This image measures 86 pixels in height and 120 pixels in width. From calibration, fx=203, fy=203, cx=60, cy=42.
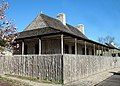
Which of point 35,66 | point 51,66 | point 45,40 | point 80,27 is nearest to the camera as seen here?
point 51,66

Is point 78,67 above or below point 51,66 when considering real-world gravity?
below

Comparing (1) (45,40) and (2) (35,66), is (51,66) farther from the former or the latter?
(1) (45,40)

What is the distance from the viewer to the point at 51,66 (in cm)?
1405

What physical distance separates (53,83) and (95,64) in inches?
357

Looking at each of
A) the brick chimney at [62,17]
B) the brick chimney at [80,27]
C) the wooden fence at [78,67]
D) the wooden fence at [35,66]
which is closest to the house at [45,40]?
the brick chimney at [62,17]

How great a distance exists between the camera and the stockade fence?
13.5 meters

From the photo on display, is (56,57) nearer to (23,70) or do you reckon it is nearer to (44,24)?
(23,70)

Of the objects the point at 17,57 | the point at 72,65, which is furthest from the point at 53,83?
the point at 17,57

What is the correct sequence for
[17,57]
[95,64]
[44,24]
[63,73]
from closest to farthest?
[63,73]
[17,57]
[95,64]
[44,24]

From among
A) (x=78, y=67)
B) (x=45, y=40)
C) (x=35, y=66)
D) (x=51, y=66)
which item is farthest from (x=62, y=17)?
(x=51, y=66)

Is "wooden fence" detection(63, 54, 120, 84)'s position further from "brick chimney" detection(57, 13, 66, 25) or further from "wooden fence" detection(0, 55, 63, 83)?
"brick chimney" detection(57, 13, 66, 25)

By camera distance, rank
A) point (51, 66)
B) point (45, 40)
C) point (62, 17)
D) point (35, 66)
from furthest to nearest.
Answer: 1. point (62, 17)
2. point (45, 40)
3. point (35, 66)
4. point (51, 66)

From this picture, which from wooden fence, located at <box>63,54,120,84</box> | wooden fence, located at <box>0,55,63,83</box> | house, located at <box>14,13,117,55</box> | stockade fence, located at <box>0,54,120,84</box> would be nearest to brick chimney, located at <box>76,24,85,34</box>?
house, located at <box>14,13,117,55</box>

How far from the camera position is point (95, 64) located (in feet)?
70.2
